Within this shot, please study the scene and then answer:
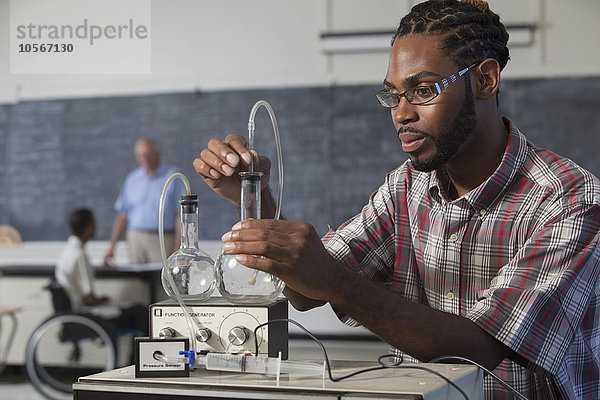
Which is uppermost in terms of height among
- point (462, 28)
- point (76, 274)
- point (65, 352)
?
point (462, 28)

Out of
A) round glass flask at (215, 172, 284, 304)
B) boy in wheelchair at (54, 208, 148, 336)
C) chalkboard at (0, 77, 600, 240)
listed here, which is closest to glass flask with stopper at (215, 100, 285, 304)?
round glass flask at (215, 172, 284, 304)

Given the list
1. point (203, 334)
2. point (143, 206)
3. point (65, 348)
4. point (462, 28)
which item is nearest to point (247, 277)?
point (203, 334)

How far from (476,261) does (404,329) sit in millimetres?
324

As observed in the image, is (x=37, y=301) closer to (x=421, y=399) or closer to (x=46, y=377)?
(x=46, y=377)

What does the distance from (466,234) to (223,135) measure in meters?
3.71

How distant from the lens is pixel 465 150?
4.19ft

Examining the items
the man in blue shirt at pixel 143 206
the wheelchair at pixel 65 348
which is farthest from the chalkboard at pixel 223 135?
the wheelchair at pixel 65 348

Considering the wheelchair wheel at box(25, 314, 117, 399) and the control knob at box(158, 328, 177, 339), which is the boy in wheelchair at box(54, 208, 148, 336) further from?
the control knob at box(158, 328, 177, 339)

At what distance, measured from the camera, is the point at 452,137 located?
1228 millimetres

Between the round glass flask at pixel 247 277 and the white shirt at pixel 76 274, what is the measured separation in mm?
3386

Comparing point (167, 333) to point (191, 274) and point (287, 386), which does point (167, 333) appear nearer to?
point (191, 274)

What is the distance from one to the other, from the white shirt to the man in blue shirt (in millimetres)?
596

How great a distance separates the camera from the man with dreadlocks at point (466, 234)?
40.4 inches

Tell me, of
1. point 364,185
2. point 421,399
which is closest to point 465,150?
point 421,399
